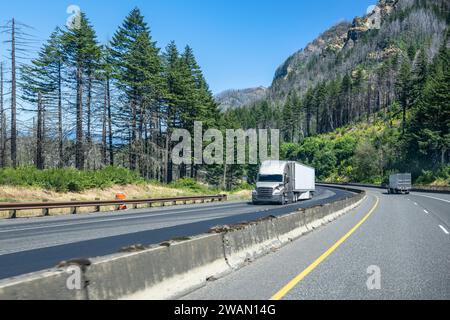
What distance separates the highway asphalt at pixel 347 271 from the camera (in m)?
6.98

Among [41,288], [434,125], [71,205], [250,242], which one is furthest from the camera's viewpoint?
[434,125]

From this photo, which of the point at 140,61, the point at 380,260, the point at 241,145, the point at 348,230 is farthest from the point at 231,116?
Result: the point at 380,260

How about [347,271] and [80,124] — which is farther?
[80,124]

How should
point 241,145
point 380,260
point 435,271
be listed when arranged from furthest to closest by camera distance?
point 241,145, point 380,260, point 435,271

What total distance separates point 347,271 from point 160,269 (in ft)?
13.5

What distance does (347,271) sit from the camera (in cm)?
884

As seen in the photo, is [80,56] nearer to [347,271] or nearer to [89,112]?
[89,112]

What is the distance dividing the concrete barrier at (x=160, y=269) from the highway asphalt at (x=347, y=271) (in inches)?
11.2

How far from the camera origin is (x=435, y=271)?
873 cm

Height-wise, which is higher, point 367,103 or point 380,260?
point 367,103

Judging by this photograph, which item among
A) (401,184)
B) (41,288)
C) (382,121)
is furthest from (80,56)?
(382,121)

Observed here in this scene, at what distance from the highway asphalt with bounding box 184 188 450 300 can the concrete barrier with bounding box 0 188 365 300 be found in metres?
0.28

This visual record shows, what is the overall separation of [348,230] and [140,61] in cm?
4061
